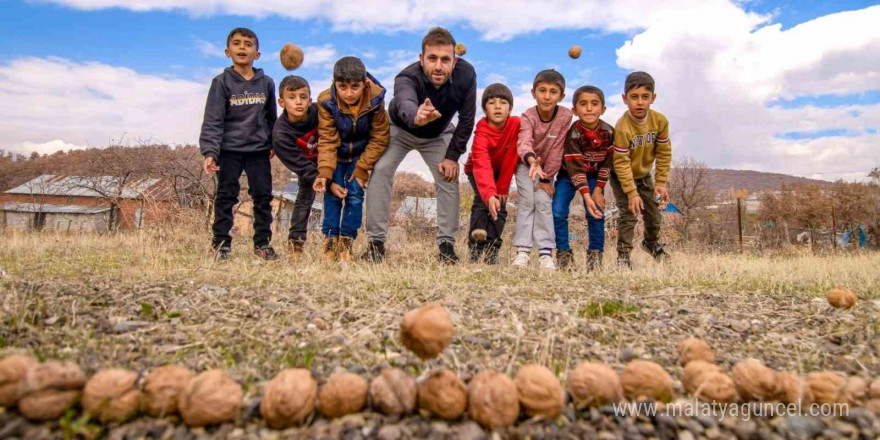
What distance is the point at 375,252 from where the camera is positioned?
4594 millimetres

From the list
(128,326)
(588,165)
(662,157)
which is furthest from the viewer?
(662,157)

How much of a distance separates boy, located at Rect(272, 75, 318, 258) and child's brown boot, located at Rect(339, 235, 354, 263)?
447 mm

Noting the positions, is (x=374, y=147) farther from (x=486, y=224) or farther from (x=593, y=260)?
(x=593, y=260)

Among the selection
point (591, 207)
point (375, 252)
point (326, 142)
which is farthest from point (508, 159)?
point (326, 142)

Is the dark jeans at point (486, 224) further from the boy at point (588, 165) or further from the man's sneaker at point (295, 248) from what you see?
the man's sneaker at point (295, 248)

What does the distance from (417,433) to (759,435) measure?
83 centimetres

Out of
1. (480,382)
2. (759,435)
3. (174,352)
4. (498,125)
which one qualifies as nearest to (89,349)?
(174,352)

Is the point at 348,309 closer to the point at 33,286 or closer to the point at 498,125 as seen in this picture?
the point at 33,286

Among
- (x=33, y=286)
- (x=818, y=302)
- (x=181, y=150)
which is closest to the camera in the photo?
(x=33, y=286)

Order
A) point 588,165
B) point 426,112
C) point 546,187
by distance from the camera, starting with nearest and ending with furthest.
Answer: point 426,112 < point 546,187 < point 588,165

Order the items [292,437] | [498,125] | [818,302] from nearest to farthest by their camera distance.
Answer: [292,437]
[818,302]
[498,125]

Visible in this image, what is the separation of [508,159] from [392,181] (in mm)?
1105

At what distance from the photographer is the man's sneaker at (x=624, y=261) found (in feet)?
15.2

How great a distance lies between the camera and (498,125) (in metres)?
4.93
